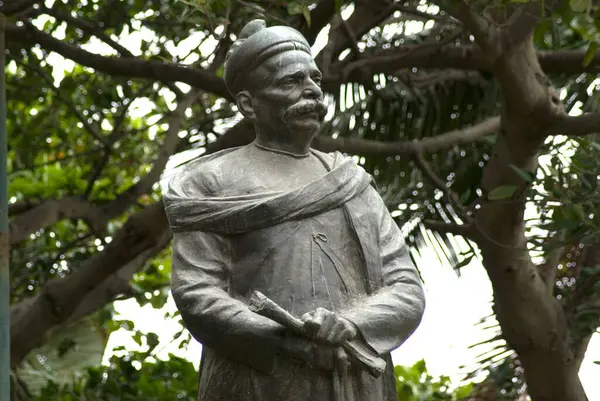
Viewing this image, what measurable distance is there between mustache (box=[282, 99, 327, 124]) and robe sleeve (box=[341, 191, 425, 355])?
0.46 metres

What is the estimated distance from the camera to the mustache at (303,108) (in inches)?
272

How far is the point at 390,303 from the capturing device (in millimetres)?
6676

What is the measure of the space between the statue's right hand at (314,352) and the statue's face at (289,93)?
994 millimetres

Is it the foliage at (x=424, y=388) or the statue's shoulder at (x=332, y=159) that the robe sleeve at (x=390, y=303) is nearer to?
the statue's shoulder at (x=332, y=159)

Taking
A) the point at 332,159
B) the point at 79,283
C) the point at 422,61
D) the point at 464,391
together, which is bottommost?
the point at 332,159

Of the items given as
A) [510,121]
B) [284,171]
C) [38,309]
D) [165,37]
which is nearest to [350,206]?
[284,171]

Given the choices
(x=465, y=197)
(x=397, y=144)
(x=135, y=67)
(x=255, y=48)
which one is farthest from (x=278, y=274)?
(x=465, y=197)

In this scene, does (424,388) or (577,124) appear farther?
(424,388)

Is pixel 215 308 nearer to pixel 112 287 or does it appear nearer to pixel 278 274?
pixel 278 274

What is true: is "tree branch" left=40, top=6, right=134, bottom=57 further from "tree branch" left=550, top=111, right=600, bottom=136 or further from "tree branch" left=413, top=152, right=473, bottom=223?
"tree branch" left=550, top=111, right=600, bottom=136

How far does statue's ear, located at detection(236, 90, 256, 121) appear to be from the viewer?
23.2 ft

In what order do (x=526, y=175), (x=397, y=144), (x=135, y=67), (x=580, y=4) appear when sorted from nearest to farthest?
(x=580, y=4), (x=526, y=175), (x=135, y=67), (x=397, y=144)

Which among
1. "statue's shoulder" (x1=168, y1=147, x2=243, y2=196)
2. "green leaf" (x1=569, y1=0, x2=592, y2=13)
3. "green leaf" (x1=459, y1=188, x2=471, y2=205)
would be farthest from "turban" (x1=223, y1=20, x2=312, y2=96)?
"green leaf" (x1=459, y1=188, x2=471, y2=205)

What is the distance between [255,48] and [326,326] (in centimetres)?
132
